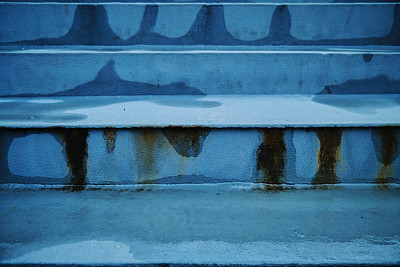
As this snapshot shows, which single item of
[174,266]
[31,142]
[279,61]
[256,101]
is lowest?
[174,266]

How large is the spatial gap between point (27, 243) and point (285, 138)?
0.91m

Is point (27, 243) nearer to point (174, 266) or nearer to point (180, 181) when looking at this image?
point (174, 266)

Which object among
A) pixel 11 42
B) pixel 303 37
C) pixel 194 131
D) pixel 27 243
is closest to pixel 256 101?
pixel 194 131

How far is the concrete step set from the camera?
3.50 ft

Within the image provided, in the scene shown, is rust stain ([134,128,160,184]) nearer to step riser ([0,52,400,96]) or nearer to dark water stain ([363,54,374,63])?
step riser ([0,52,400,96])

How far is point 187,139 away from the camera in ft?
3.56

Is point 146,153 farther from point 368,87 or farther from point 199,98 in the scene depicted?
point 368,87

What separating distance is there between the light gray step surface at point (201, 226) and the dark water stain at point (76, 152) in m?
0.06

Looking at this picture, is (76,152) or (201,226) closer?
(201,226)

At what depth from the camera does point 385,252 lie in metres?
0.77

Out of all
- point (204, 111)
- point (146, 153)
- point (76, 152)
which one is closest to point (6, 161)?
point (76, 152)

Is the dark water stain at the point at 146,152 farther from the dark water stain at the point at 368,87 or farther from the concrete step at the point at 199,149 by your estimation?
the dark water stain at the point at 368,87

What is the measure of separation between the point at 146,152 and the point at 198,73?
27.6 inches

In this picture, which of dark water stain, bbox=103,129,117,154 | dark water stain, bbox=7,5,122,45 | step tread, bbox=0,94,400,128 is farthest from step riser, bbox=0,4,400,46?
dark water stain, bbox=103,129,117,154
